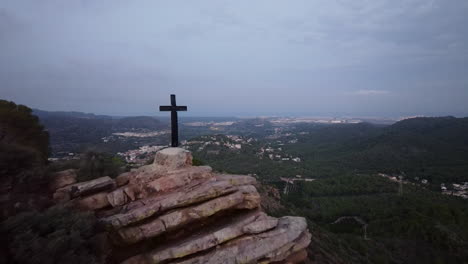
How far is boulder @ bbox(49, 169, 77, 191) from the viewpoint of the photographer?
7.61 metres

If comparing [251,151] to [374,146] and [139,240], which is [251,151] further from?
[139,240]

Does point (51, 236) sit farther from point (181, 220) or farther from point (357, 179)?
point (357, 179)

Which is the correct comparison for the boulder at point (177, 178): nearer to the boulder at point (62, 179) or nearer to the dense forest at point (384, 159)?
the boulder at point (62, 179)

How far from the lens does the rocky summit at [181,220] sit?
6.46m

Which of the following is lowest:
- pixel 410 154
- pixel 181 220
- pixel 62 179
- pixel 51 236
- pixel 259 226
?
pixel 410 154

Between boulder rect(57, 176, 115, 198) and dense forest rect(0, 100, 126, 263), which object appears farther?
boulder rect(57, 176, 115, 198)

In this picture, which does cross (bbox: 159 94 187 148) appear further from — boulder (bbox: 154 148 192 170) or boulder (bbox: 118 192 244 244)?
boulder (bbox: 118 192 244 244)

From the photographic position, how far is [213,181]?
339 inches

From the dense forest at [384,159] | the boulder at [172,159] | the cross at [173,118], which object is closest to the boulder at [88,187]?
the boulder at [172,159]

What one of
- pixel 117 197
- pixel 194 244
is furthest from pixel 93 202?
pixel 194 244

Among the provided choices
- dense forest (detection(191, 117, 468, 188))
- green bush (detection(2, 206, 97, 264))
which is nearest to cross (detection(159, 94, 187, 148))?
green bush (detection(2, 206, 97, 264))

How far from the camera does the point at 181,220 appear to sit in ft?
22.8

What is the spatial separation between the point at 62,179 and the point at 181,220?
5.02 meters

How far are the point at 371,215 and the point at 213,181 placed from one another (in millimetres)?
32133
